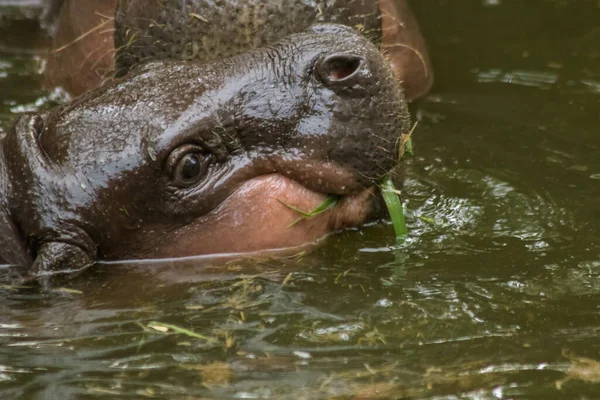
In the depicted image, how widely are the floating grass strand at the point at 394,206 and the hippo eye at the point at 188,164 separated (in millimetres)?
807

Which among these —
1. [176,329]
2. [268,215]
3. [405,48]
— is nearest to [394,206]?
[268,215]

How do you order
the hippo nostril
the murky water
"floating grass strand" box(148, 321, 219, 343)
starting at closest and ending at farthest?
the murky water < "floating grass strand" box(148, 321, 219, 343) < the hippo nostril

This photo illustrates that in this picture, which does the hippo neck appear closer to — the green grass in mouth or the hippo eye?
the hippo eye

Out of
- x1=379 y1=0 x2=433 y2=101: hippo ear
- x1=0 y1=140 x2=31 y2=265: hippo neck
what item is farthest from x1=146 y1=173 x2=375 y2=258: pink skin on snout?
x1=379 y1=0 x2=433 y2=101: hippo ear

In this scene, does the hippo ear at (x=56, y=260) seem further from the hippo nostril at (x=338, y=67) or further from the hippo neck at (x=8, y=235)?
the hippo nostril at (x=338, y=67)

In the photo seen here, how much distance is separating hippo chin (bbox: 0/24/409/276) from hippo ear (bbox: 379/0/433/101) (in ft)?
4.69

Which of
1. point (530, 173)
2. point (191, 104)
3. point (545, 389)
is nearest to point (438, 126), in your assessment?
point (530, 173)

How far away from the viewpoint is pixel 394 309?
3.89 meters

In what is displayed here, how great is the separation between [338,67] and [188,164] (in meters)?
0.77

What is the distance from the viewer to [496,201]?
5055 millimetres

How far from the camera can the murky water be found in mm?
3381

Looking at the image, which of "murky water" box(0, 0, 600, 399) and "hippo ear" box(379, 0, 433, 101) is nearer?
"murky water" box(0, 0, 600, 399)

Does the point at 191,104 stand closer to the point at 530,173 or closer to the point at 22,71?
the point at 530,173

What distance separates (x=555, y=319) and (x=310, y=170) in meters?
1.22
